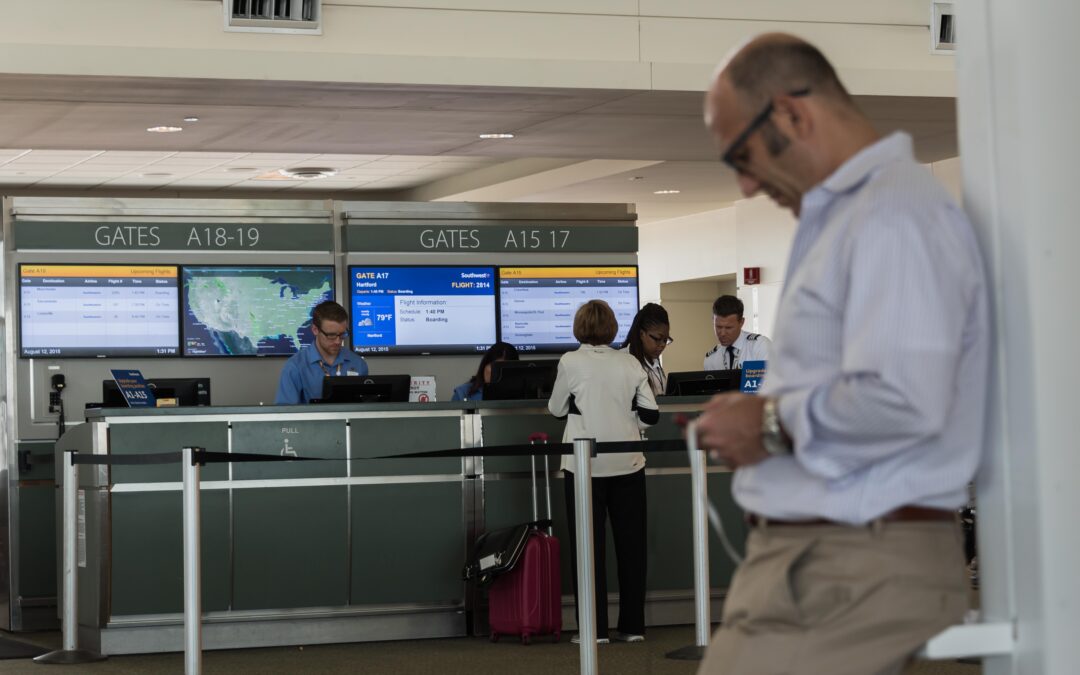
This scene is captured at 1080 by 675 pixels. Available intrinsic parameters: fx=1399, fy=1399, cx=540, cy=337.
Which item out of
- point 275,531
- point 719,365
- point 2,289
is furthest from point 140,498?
point 719,365

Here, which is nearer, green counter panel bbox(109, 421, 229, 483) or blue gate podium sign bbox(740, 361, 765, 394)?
green counter panel bbox(109, 421, 229, 483)

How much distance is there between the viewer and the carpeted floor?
19.8 feet

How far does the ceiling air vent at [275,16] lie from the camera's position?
23.5 feet

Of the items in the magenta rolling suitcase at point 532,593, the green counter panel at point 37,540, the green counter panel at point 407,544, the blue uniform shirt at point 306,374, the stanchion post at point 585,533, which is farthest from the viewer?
the green counter panel at point 37,540

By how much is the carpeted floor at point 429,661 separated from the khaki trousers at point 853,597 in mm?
4269

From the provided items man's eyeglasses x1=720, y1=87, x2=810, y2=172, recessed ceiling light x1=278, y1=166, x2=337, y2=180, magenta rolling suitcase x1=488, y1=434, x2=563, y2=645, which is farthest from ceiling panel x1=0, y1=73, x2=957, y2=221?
man's eyeglasses x1=720, y1=87, x2=810, y2=172

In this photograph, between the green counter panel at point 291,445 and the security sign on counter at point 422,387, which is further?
the security sign on counter at point 422,387

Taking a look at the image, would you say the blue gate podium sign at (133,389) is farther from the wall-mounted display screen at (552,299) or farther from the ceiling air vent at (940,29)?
the ceiling air vent at (940,29)

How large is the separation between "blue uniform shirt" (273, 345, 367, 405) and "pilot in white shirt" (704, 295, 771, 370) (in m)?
2.33

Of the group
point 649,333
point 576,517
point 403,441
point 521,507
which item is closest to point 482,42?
point 649,333

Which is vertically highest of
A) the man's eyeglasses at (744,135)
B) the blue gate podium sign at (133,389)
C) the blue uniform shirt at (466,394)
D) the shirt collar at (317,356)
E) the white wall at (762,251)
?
the white wall at (762,251)

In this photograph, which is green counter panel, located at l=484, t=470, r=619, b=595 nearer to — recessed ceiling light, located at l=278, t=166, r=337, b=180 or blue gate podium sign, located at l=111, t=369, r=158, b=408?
blue gate podium sign, located at l=111, t=369, r=158, b=408

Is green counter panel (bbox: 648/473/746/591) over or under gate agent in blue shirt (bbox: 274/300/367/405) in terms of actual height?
under

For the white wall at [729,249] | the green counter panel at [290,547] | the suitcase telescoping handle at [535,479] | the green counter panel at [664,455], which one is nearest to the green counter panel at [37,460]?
the green counter panel at [290,547]
